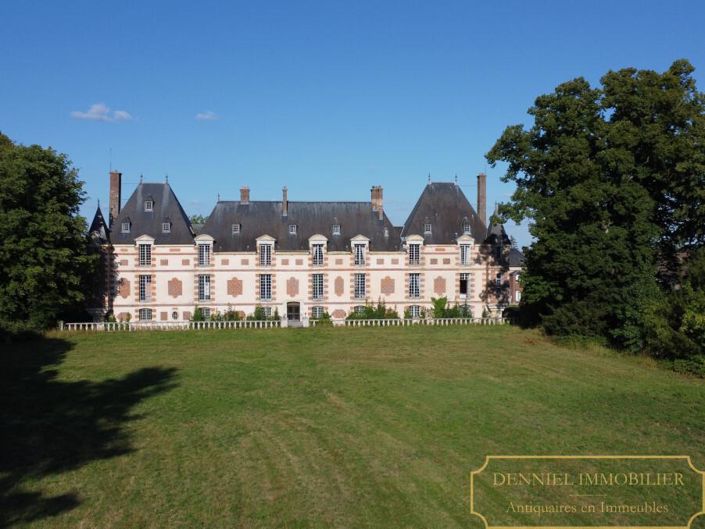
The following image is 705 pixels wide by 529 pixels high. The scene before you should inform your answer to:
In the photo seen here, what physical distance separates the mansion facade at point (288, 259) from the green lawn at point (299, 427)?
12.3 m

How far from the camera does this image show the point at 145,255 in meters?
37.3

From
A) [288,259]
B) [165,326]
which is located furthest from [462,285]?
[165,326]

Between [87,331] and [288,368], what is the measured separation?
14053 millimetres

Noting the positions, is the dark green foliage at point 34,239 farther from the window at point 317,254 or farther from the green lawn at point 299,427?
the window at point 317,254

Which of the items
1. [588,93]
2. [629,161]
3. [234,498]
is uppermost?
[588,93]

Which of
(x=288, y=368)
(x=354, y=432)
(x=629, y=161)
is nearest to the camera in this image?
(x=354, y=432)

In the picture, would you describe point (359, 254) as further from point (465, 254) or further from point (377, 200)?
point (465, 254)

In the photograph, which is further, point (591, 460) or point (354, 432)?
point (354, 432)

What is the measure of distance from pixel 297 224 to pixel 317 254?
97.9 inches

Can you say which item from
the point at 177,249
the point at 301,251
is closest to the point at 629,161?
the point at 301,251

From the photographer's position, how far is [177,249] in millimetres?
37406

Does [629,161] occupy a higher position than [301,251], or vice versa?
[629,161]

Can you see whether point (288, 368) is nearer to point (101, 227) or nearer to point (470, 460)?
point (470, 460)

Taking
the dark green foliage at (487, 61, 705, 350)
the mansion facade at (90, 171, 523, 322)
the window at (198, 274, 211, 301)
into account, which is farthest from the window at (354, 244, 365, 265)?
the dark green foliage at (487, 61, 705, 350)
